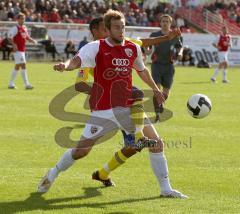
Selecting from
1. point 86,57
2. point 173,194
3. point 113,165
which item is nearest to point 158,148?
point 173,194

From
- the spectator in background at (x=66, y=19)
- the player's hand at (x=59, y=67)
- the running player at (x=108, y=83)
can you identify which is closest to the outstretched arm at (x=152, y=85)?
the running player at (x=108, y=83)

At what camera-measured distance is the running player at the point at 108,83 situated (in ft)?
27.0

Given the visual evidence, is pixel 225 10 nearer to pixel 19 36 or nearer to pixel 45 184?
pixel 19 36

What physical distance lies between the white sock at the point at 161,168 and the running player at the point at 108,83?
31 centimetres

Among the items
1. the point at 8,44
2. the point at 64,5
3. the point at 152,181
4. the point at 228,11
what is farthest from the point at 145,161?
the point at 228,11

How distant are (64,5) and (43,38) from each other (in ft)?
22.6

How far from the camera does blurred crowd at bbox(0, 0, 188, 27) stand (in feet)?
148

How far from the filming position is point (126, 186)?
917cm

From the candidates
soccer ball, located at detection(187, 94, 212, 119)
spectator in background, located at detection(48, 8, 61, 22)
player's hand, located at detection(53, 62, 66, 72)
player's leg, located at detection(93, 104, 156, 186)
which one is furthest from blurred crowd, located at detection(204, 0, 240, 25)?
player's hand, located at detection(53, 62, 66, 72)

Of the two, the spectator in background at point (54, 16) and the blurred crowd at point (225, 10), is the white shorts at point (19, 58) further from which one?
the blurred crowd at point (225, 10)

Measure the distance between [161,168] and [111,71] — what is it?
1.36m

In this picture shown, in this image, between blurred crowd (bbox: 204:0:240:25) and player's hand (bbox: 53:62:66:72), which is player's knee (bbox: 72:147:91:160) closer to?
player's hand (bbox: 53:62:66:72)

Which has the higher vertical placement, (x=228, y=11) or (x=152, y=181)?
(x=152, y=181)

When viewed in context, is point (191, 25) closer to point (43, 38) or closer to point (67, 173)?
point (43, 38)
